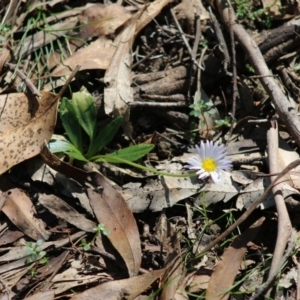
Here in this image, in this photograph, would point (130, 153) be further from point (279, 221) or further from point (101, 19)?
point (101, 19)

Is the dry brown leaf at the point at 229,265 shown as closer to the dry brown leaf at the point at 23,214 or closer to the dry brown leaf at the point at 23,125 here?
the dry brown leaf at the point at 23,214

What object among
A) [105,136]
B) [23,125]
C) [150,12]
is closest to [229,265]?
[105,136]

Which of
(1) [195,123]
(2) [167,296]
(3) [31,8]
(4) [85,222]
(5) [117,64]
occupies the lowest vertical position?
(2) [167,296]

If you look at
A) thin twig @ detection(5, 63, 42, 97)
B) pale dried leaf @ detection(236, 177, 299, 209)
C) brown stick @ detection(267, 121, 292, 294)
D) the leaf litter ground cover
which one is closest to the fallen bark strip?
the leaf litter ground cover

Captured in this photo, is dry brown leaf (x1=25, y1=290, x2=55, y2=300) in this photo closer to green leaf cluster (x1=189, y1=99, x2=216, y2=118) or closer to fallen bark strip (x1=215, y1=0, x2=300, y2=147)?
green leaf cluster (x1=189, y1=99, x2=216, y2=118)

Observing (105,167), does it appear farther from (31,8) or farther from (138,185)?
(31,8)

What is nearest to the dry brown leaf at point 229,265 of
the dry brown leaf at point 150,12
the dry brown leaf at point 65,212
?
the dry brown leaf at point 65,212

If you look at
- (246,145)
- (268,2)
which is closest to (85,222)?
(246,145)
